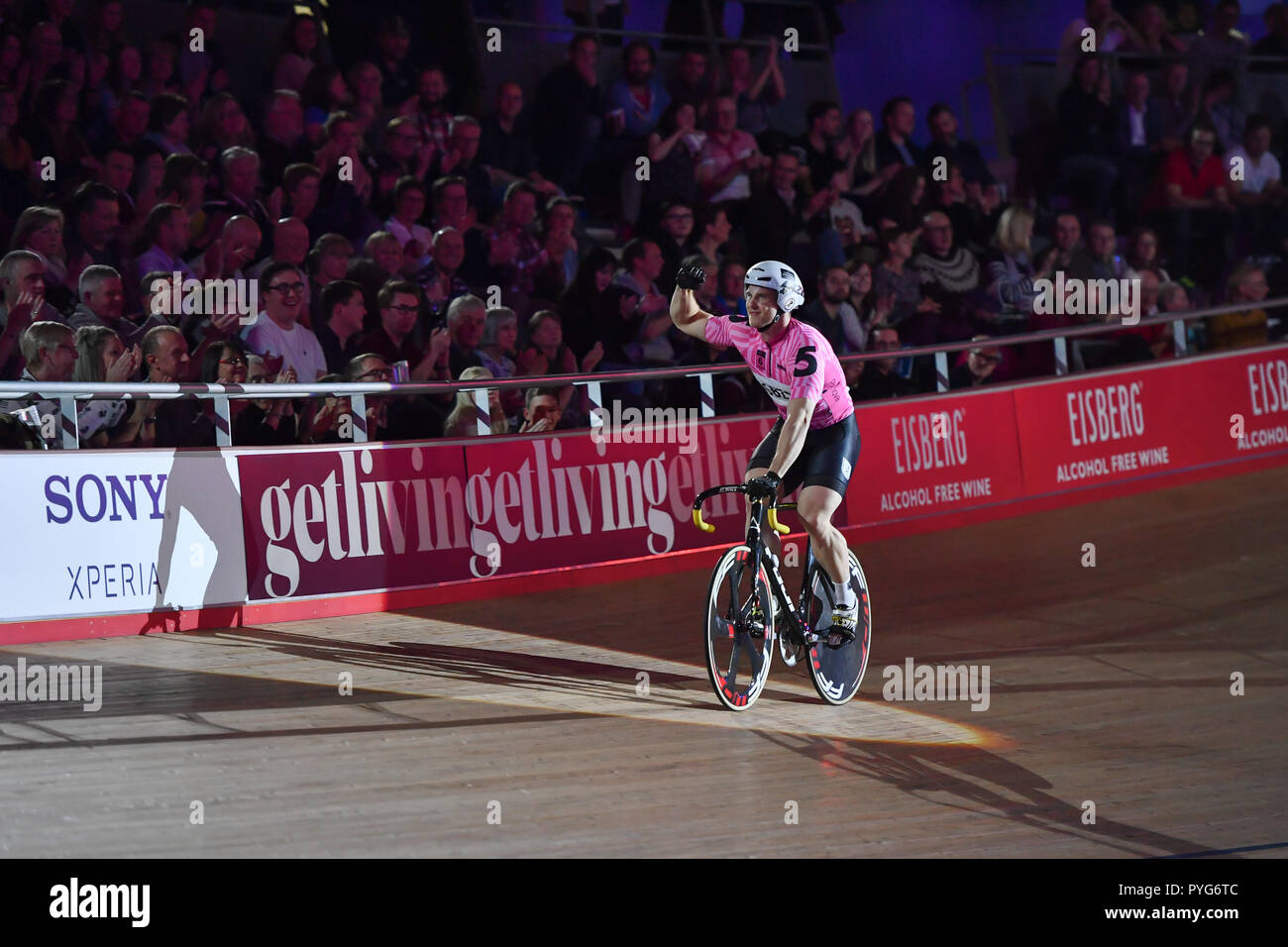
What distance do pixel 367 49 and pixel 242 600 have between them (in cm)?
457

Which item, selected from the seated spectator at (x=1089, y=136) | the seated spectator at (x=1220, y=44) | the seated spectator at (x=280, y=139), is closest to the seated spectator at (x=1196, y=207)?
the seated spectator at (x=1089, y=136)

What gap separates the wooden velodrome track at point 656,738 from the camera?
5.19 meters

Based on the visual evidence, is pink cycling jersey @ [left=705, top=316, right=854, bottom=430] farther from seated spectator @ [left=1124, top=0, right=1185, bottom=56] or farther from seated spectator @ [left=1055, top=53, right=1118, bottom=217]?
seated spectator @ [left=1124, top=0, right=1185, bottom=56]

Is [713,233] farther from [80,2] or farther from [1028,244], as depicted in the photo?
[80,2]

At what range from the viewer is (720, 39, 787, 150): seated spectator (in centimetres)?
1284

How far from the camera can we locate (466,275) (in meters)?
10.4

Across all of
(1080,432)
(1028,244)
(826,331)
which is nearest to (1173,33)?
(1028,244)

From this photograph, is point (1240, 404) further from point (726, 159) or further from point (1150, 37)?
point (726, 159)

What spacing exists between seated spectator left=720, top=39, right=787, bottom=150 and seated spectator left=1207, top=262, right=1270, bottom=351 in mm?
4459

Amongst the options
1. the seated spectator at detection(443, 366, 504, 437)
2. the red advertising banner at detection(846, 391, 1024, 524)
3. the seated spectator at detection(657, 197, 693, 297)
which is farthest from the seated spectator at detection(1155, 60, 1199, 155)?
the seated spectator at detection(443, 366, 504, 437)

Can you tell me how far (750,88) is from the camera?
1309 cm

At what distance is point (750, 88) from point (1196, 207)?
4.81m

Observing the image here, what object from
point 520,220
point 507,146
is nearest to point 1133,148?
point 507,146
